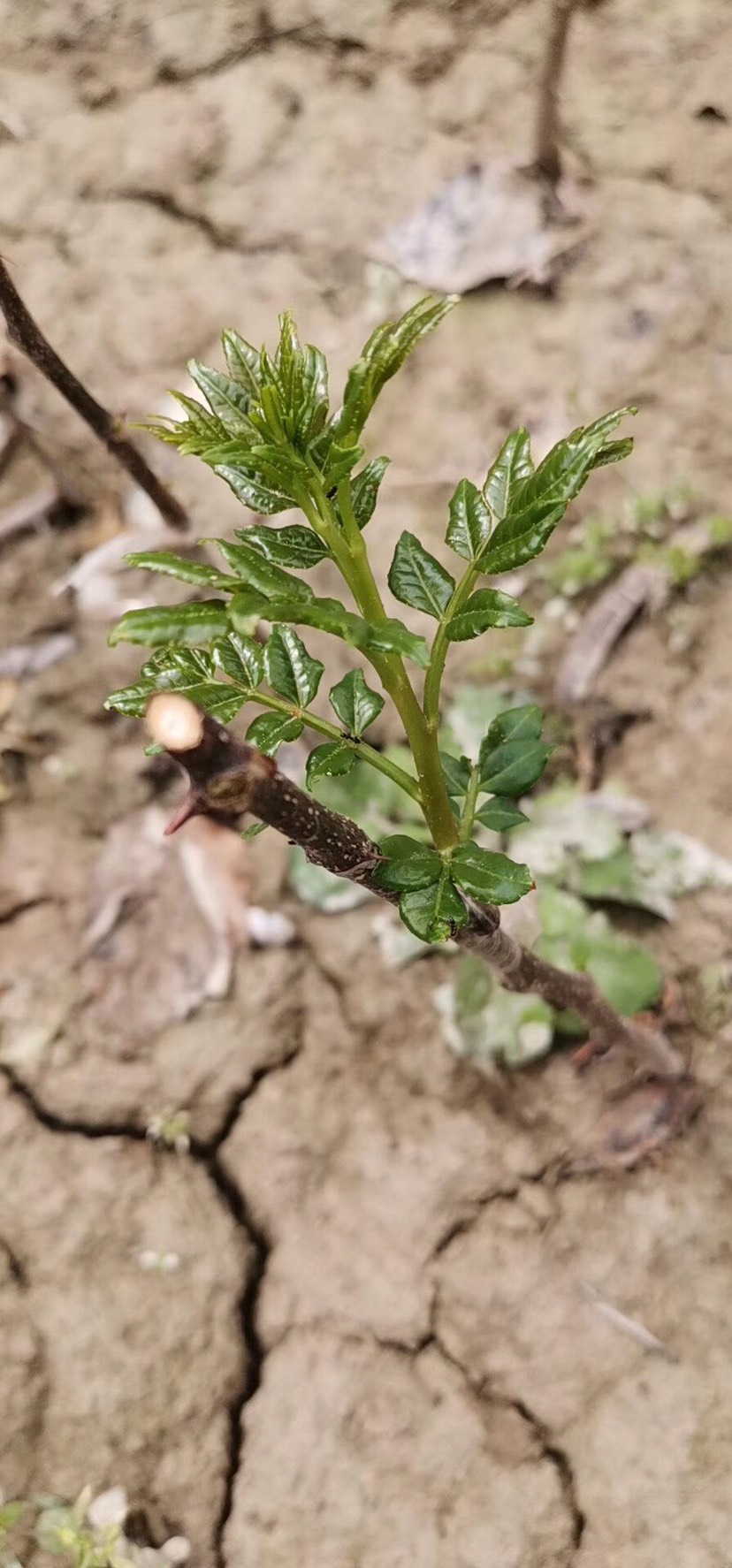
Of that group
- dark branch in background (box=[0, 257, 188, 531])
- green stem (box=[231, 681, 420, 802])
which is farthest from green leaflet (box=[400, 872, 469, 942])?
dark branch in background (box=[0, 257, 188, 531])

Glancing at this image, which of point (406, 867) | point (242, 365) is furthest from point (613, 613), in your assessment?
point (242, 365)

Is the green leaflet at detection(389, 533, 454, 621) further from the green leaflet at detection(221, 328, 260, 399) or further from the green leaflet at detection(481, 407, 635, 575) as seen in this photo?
the green leaflet at detection(221, 328, 260, 399)

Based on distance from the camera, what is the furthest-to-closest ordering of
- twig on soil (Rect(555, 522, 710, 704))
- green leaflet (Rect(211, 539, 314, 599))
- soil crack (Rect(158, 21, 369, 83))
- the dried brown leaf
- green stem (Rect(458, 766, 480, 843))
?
soil crack (Rect(158, 21, 369, 83))
the dried brown leaf
twig on soil (Rect(555, 522, 710, 704))
green stem (Rect(458, 766, 480, 843))
green leaflet (Rect(211, 539, 314, 599))

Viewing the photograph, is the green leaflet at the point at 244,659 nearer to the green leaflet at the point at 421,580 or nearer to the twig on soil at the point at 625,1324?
the green leaflet at the point at 421,580

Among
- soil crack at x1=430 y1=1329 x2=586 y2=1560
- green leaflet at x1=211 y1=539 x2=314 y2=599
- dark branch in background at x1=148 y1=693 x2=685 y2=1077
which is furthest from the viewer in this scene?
soil crack at x1=430 y1=1329 x2=586 y2=1560

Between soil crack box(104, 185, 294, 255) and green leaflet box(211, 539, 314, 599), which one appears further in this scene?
soil crack box(104, 185, 294, 255)

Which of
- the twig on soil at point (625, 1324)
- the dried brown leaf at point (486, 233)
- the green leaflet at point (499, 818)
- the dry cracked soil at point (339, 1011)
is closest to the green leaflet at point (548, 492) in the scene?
the green leaflet at point (499, 818)
